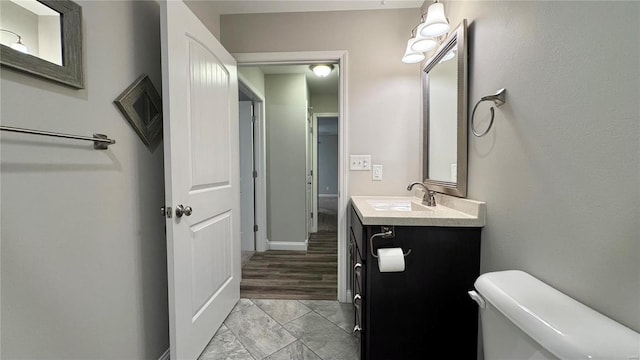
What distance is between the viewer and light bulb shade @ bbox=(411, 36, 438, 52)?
4.86 feet

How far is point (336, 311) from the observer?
1.88 meters

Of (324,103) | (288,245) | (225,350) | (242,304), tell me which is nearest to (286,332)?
(225,350)

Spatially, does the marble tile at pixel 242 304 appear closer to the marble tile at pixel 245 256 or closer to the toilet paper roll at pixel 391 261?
the marble tile at pixel 245 256

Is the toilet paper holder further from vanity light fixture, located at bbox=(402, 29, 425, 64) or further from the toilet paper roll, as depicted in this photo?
A: vanity light fixture, located at bbox=(402, 29, 425, 64)

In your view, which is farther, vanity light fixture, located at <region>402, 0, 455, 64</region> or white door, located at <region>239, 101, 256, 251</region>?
white door, located at <region>239, 101, 256, 251</region>

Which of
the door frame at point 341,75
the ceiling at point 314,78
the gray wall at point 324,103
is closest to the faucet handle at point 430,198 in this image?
the door frame at point 341,75

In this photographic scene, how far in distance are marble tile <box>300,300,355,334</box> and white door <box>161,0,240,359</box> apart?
0.65 meters

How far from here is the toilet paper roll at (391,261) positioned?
3.34 feet

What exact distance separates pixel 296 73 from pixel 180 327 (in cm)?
285

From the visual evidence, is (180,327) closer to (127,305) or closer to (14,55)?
(127,305)

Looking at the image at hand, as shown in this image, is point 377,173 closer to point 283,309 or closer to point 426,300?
point 426,300

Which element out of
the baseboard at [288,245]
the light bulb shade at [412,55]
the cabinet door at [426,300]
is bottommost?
the baseboard at [288,245]

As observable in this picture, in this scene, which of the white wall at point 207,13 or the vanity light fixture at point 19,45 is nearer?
the vanity light fixture at point 19,45

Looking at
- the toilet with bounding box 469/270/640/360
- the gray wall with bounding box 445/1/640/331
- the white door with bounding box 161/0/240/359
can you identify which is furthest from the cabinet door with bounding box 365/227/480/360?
the white door with bounding box 161/0/240/359
